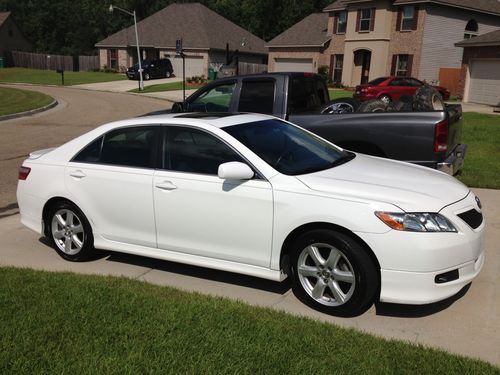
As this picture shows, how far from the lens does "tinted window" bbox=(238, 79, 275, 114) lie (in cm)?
755

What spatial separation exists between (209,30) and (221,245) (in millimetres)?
48428

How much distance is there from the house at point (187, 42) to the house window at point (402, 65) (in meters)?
18.8

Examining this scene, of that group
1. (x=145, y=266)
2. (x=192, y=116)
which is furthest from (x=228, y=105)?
(x=145, y=266)

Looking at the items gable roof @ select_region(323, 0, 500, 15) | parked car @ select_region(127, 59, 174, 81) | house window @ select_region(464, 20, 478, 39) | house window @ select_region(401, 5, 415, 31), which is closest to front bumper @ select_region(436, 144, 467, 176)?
gable roof @ select_region(323, 0, 500, 15)

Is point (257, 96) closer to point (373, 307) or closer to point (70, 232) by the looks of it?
point (70, 232)

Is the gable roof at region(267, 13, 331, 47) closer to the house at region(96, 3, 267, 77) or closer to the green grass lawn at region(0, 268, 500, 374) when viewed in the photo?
the house at region(96, 3, 267, 77)

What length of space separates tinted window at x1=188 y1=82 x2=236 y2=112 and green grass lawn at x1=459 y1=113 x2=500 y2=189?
405cm

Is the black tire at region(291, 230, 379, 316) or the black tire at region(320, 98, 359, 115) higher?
the black tire at region(320, 98, 359, 115)

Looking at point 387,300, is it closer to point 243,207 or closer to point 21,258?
point 243,207

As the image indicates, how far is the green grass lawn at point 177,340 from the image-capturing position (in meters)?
3.29

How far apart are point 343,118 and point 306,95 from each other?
2.93 feet

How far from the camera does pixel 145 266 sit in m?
5.33

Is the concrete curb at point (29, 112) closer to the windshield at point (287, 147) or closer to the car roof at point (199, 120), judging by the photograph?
the car roof at point (199, 120)

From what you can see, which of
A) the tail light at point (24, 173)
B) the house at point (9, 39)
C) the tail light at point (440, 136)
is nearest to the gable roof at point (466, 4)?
the tail light at point (440, 136)
